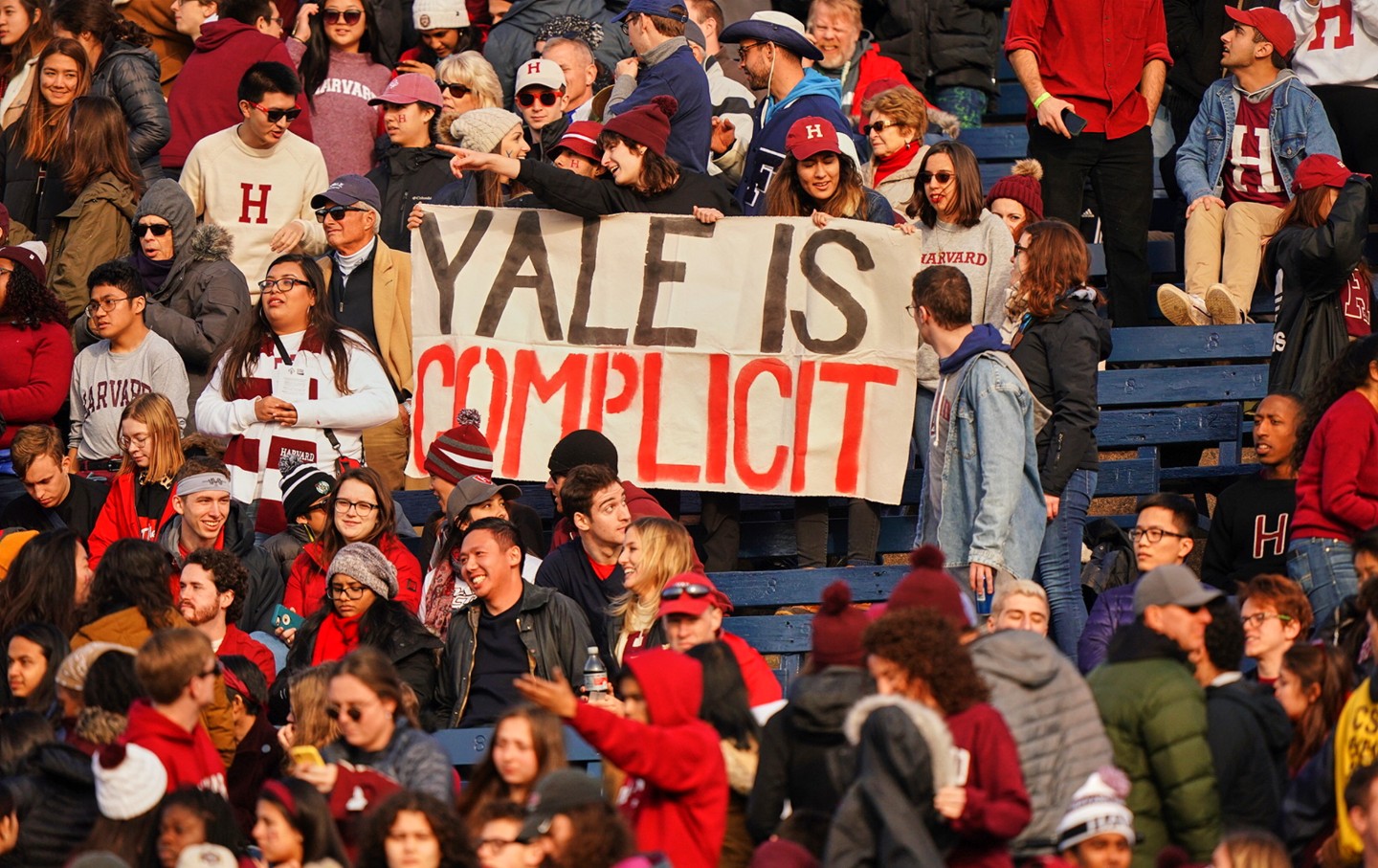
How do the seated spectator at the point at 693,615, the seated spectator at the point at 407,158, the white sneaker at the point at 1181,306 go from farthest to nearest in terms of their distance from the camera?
the seated spectator at the point at 407,158 → the white sneaker at the point at 1181,306 → the seated spectator at the point at 693,615

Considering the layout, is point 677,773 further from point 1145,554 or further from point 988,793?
point 1145,554

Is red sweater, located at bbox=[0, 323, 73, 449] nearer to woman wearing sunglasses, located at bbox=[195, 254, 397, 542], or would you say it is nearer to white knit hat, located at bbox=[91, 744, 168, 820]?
woman wearing sunglasses, located at bbox=[195, 254, 397, 542]

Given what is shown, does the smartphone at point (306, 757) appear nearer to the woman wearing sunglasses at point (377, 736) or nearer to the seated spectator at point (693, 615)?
the woman wearing sunglasses at point (377, 736)

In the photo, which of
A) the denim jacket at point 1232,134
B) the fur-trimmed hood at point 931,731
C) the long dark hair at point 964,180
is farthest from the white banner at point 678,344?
the fur-trimmed hood at point 931,731

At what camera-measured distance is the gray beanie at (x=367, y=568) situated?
9188 mm

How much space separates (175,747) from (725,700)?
5.76 feet

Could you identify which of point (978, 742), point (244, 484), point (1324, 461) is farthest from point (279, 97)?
point (978, 742)

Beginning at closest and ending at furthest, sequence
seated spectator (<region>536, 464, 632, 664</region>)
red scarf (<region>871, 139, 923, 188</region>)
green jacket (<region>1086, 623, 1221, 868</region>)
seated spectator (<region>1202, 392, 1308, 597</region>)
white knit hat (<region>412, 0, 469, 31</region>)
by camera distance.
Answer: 1. green jacket (<region>1086, 623, 1221, 868</region>)
2. seated spectator (<region>536, 464, 632, 664</region>)
3. seated spectator (<region>1202, 392, 1308, 597</region>)
4. red scarf (<region>871, 139, 923, 188</region>)
5. white knit hat (<region>412, 0, 469, 31</region>)

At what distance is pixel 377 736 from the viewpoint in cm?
764

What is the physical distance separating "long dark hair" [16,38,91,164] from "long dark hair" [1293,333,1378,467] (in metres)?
6.76

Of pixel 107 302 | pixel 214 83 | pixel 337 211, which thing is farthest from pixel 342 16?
pixel 107 302

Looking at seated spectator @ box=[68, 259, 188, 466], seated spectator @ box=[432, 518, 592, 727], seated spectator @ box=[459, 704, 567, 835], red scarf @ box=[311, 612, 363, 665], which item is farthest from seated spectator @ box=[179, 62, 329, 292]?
seated spectator @ box=[459, 704, 567, 835]

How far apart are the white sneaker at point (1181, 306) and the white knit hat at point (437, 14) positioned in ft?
16.0

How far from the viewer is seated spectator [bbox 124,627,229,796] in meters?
7.56
